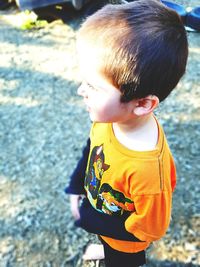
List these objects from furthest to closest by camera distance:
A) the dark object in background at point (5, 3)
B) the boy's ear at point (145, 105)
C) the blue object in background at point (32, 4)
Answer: the dark object in background at point (5, 3) < the blue object in background at point (32, 4) < the boy's ear at point (145, 105)

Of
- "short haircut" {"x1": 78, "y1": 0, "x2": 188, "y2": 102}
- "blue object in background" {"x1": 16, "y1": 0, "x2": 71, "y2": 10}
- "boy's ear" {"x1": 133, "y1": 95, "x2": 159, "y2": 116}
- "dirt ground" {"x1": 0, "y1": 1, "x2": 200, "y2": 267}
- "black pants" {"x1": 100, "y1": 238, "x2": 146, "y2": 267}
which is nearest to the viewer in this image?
"short haircut" {"x1": 78, "y1": 0, "x2": 188, "y2": 102}

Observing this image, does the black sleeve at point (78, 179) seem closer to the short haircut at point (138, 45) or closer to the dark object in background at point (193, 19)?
the short haircut at point (138, 45)

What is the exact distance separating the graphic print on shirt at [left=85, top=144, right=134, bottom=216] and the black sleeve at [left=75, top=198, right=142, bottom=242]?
0.08 ft

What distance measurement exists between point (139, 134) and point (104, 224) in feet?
1.33

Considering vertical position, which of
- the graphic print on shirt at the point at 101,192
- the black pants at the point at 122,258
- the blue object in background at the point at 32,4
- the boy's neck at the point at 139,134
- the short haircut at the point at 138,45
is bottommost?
the black pants at the point at 122,258

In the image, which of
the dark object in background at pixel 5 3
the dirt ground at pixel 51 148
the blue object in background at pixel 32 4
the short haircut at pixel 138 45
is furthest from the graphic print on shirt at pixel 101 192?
the dark object in background at pixel 5 3

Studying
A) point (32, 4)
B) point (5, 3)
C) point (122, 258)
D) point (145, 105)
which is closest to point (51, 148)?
point (122, 258)

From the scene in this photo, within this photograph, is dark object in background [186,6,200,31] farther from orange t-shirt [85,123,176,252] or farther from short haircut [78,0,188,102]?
short haircut [78,0,188,102]

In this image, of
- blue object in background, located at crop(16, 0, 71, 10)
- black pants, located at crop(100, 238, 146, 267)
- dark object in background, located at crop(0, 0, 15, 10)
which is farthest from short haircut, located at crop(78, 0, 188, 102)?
dark object in background, located at crop(0, 0, 15, 10)

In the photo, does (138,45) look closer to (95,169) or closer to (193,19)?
(95,169)

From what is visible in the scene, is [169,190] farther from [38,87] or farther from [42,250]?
[38,87]

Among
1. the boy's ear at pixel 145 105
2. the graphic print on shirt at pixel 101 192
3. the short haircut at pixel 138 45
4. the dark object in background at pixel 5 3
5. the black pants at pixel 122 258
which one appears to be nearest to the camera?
the short haircut at pixel 138 45

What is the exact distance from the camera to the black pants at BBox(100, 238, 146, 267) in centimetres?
154

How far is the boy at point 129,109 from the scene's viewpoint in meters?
1.03
